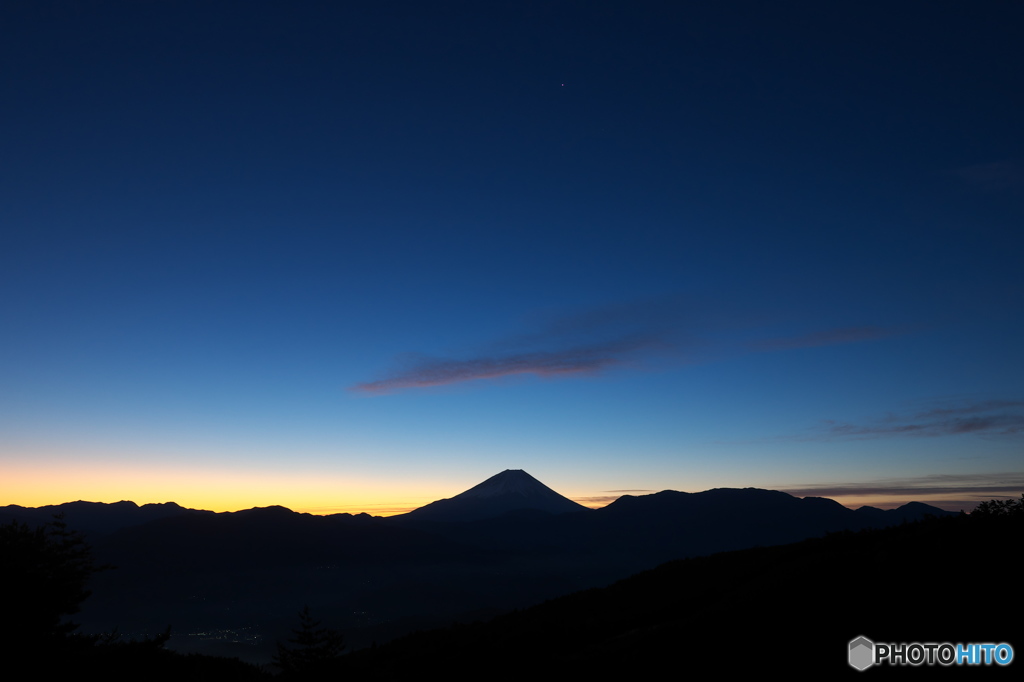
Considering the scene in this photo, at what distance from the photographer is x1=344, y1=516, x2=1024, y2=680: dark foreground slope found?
13.2 meters

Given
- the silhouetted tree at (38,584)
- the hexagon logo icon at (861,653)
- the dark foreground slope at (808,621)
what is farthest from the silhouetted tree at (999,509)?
the silhouetted tree at (38,584)

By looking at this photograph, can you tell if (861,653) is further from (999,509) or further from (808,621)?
(999,509)

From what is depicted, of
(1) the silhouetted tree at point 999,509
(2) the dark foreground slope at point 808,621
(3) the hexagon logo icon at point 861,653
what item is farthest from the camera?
(1) the silhouetted tree at point 999,509

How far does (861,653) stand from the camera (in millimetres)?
13008

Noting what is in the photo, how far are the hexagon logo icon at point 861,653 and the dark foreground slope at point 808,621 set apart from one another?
0.19 meters

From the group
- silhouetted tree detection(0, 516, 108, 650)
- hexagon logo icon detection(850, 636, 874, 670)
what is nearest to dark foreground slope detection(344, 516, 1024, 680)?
hexagon logo icon detection(850, 636, 874, 670)

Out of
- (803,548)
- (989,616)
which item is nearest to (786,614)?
(989,616)

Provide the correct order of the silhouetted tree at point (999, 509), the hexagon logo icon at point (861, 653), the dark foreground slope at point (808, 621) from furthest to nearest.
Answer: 1. the silhouetted tree at point (999, 509)
2. the dark foreground slope at point (808, 621)
3. the hexagon logo icon at point (861, 653)

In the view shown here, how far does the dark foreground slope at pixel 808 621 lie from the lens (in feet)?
43.4

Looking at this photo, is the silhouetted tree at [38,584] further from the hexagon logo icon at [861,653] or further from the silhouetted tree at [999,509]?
the silhouetted tree at [999,509]

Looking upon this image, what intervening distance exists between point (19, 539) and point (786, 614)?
3217 cm

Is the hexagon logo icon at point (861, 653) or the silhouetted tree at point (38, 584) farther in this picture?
the silhouetted tree at point (38, 584)

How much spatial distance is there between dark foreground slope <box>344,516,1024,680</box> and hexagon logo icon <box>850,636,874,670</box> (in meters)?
0.19

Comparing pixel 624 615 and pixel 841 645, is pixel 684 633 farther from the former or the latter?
pixel 624 615
